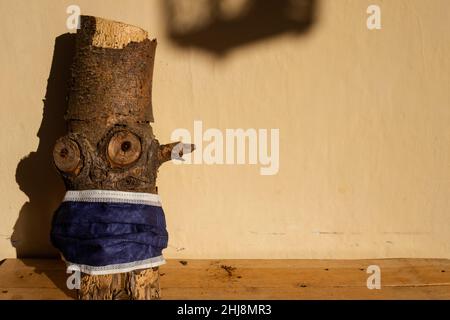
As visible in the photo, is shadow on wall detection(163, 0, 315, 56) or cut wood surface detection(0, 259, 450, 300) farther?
shadow on wall detection(163, 0, 315, 56)

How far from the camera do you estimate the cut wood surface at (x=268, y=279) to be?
1.44 m

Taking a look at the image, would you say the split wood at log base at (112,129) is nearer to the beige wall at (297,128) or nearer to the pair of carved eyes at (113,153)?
the pair of carved eyes at (113,153)

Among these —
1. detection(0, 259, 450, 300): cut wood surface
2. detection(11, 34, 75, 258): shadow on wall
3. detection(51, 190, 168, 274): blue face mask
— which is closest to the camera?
detection(51, 190, 168, 274): blue face mask

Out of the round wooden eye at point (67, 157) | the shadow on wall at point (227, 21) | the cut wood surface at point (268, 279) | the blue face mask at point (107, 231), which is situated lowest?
the cut wood surface at point (268, 279)

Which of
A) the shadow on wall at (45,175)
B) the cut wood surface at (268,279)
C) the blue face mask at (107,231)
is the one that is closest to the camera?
the blue face mask at (107,231)

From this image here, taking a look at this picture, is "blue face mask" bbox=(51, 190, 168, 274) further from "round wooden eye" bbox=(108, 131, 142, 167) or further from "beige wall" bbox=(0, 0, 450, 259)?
"beige wall" bbox=(0, 0, 450, 259)

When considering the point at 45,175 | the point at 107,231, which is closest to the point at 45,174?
the point at 45,175

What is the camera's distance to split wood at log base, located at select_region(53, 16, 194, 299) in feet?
4.17

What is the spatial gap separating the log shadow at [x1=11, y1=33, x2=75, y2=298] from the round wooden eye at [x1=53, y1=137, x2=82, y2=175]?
471 mm

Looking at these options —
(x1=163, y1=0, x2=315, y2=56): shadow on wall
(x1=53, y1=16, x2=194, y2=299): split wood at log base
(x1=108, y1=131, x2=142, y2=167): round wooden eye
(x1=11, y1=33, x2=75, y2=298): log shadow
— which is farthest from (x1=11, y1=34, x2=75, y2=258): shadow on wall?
(x1=108, y1=131, x2=142, y2=167): round wooden eye

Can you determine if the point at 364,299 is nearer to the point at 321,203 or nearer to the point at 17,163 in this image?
the point at 321,203

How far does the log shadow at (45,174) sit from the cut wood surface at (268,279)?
9cm

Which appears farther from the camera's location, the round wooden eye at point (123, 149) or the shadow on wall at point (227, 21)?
the shadow on wall at point (227, 21)

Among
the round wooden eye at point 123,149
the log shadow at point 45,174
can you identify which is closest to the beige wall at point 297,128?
the log shadow at point 45,174
